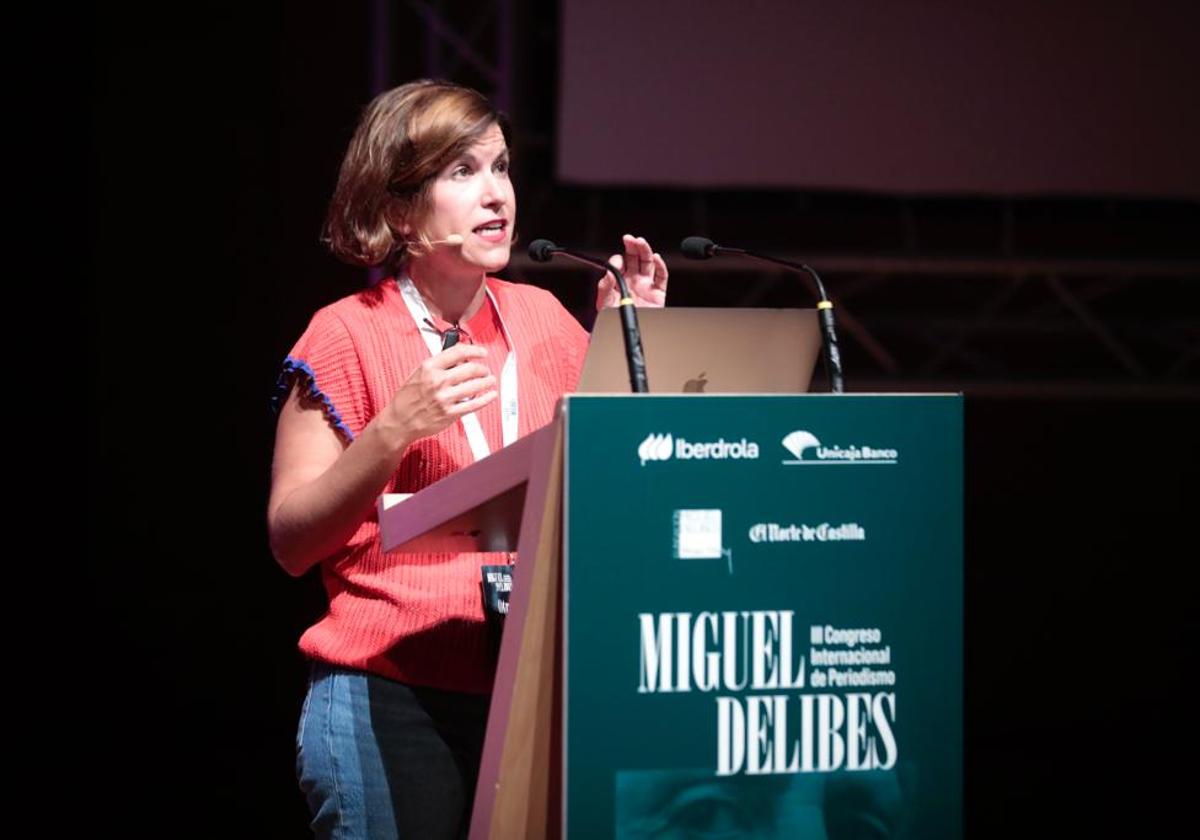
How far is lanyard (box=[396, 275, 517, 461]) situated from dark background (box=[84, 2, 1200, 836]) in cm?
231

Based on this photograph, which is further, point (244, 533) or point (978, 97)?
point (244, 533)

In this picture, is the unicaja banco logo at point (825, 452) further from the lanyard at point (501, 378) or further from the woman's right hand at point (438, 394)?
the lanyard at point (501, 378)

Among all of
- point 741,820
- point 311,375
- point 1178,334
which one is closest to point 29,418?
point 311,375

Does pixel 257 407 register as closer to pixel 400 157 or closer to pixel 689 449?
pixel 400 157

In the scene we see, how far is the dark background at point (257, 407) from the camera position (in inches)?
177

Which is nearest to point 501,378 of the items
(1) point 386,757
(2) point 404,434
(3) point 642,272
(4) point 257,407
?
(3) point 642,272

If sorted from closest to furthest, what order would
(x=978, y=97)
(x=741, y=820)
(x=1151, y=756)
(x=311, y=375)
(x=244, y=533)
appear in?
(x=741, y=820)
(x=311, y=375)
(x=978, y=97)
(x=244, y=533)
(x=1151, y=756)

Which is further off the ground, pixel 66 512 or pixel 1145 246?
pixel 1145 246

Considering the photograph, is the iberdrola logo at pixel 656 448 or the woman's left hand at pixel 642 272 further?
the woman's left hand at pixel 642 272

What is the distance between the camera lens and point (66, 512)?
466cm

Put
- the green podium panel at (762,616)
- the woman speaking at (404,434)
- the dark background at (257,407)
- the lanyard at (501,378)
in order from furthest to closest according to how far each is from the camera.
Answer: the dark background at (257,407) < the lanyard at (501,378) < the woman speaking at (404,434) < the green podium panel at (762,616)

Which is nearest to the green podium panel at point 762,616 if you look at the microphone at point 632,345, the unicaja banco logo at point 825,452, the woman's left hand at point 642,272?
the unicaja banco logo at point 825,452

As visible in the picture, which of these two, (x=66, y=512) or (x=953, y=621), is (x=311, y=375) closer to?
(x=953, y=621)

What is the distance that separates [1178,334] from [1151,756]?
4.87ft
